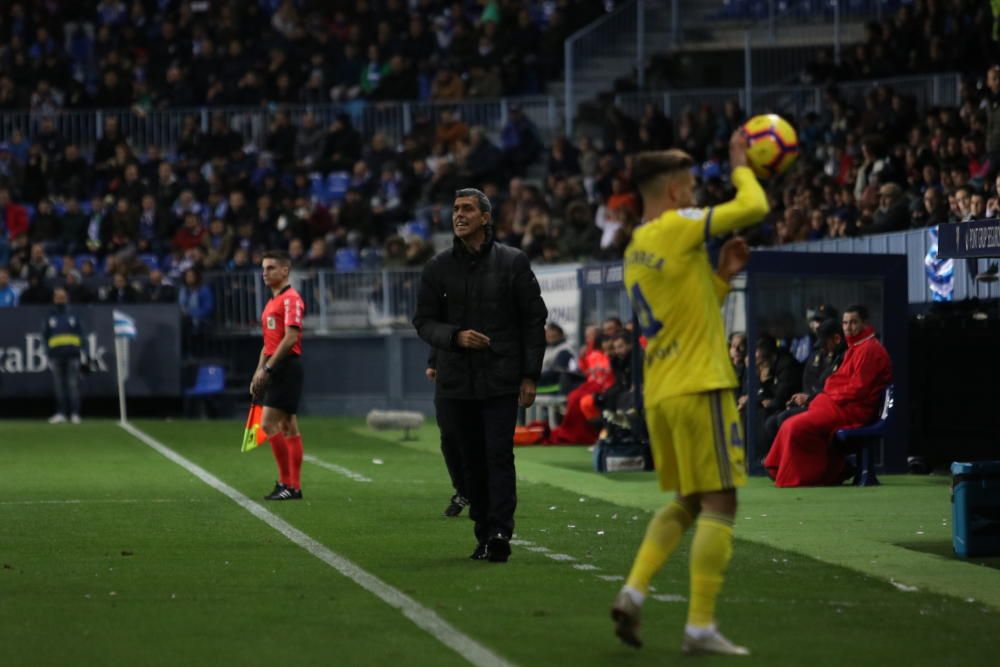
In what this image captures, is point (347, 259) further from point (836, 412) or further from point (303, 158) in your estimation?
point (836, 412)

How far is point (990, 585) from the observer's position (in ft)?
32.0

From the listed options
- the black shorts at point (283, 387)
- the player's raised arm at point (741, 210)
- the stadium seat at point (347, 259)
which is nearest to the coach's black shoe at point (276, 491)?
the black shorts at point (283, 387)

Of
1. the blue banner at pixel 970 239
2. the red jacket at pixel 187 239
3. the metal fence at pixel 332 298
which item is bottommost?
the metal fence at pixel 332 298

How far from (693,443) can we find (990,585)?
9.81ft

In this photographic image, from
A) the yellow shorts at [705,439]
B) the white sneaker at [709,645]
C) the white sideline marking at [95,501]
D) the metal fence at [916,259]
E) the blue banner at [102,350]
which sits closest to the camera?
the white sneaker at [709,645]

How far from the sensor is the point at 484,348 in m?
10.6

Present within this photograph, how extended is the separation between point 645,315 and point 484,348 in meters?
2.91

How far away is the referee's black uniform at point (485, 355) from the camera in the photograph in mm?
10570

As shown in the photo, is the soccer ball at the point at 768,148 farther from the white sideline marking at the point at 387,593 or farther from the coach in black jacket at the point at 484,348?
the coach in black jacket at the point at 484,348

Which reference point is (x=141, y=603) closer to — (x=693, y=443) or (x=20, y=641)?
(x=20, y=641)

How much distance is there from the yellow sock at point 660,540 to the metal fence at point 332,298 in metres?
24.3

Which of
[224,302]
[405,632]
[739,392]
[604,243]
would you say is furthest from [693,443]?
[224,302]

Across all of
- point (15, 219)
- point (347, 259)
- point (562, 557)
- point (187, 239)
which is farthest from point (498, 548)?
point (15, 219)

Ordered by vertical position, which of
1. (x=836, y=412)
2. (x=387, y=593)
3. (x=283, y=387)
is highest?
(x=283, y=387)
